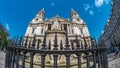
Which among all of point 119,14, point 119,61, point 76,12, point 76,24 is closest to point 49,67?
point 119,61

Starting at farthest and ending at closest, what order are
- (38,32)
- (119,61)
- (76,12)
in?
(76,12), (38,32), (119,61)

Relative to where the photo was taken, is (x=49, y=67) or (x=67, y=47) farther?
(x=49, y=67)

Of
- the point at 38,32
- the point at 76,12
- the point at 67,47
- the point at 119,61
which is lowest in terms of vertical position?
the point at 119,61

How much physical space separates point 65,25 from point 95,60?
226 feet

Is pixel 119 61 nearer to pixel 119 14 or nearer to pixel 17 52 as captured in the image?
pixel 17 52

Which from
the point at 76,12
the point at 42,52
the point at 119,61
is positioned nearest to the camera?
the point at 42,52

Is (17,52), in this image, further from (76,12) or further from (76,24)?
(76,12)

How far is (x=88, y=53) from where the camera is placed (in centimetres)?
858

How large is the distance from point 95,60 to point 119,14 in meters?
55.0

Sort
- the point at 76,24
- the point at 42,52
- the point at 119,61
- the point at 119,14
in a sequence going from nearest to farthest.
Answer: the point at 42,52 < the point at 119,61 < the point at 119,14 < the point at 76,24

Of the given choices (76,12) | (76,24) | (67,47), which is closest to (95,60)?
(67,47)

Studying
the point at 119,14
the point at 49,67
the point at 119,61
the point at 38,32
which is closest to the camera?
the point at 49,67

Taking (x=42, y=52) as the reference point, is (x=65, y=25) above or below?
above

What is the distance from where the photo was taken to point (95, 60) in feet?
28.1
